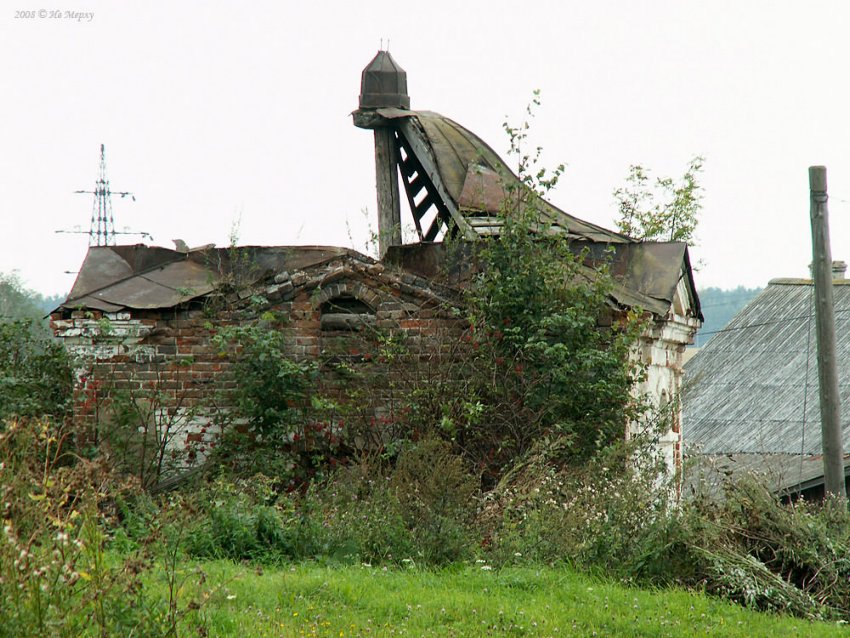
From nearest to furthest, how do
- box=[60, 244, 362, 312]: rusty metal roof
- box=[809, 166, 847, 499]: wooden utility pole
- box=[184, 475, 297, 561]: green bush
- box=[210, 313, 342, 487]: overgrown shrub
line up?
box=[184, 475, 297, 561]: green bush → box=[210, 313, 342, 487]: overgrown shrub → box=[60, 244, 362, 312]: rusty metal roof → box=[809, 166, 847, 499]: wooden utility pole

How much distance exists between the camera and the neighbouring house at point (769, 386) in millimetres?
16109

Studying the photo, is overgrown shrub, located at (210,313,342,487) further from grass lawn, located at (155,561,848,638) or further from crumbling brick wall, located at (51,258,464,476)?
grass lawn, located at (155,561,848,638)

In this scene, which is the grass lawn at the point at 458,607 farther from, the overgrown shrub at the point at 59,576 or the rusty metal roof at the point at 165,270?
the rusty metal roof at the point at 165,270

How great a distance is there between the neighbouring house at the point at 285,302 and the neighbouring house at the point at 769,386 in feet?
13.3

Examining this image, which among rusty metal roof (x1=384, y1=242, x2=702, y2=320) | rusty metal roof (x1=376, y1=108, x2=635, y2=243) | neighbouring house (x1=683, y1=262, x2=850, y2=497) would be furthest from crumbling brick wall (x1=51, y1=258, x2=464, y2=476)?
neighbouring house (x1=683, y1=262, x2=850, y2=497)

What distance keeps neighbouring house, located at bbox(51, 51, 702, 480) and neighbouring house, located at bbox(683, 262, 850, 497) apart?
4045 mm

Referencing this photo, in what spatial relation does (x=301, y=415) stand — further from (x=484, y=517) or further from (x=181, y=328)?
(x=484, y=517)

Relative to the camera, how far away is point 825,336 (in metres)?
11.4

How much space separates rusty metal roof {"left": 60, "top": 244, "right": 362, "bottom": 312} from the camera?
11.0 meters

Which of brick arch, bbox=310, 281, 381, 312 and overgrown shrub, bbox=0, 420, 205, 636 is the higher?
brick arch, bbox=310, 281, 381, 312

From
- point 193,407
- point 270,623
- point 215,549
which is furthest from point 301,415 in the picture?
point 270,623

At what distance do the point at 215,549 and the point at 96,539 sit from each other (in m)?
2.94

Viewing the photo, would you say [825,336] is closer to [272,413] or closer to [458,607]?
[272,413]

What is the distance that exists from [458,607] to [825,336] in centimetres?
719
